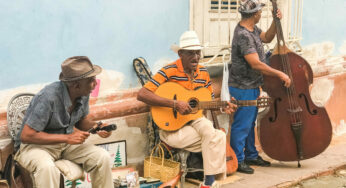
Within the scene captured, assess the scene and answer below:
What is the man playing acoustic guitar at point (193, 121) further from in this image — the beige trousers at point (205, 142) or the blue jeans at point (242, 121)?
the blue jeans at point (242, 121)

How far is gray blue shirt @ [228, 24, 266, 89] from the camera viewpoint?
5629 mm

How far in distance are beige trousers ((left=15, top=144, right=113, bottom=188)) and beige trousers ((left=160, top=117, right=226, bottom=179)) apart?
1.06 meters

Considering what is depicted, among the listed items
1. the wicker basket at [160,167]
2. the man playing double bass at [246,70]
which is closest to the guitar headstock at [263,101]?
the man playing double bass at [246,70]

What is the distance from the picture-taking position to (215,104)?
5277 mm

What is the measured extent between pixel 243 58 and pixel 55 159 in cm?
248

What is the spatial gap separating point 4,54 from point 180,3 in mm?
2176

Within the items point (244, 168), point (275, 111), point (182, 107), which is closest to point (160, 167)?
point (182, 107)

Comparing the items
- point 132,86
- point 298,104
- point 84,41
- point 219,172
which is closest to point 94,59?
point 84,41

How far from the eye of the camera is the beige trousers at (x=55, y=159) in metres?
3.95

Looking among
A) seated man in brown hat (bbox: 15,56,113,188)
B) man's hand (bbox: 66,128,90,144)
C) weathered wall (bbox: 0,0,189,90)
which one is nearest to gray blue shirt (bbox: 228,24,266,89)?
weathered wall (bbox: 0,0,189,90)

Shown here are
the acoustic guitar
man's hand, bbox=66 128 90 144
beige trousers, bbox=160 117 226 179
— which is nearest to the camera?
man's hand, bbox=66 128 90 144

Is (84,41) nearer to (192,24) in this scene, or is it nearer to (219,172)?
(192,24)

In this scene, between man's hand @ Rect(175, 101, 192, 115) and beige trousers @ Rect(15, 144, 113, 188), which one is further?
man's hand @ Rect(175, 101, 192, 115)

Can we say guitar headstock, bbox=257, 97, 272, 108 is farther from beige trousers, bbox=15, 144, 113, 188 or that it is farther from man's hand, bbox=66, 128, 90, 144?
man's hand, bbox=66, 128, 90, 144
